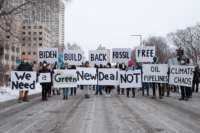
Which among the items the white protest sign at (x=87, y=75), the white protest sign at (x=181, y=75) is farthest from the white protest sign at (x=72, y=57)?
the white protest sign at (x=181, y=75)

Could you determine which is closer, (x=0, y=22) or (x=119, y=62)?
(x=119, y=62)

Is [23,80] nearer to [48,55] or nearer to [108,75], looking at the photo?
[48,55]

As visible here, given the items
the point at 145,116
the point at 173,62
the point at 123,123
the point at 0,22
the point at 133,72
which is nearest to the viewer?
the point at 123,123

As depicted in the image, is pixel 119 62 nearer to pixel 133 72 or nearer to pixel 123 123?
pixel 133 72

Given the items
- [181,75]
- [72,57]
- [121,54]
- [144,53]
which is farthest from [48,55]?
[181,75]

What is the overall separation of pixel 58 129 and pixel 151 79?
27.3ft

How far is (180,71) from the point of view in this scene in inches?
492

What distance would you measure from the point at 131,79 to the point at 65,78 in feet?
12.0

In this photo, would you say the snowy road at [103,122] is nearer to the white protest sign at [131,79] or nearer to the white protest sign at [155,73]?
the white protest sign at [155,73]

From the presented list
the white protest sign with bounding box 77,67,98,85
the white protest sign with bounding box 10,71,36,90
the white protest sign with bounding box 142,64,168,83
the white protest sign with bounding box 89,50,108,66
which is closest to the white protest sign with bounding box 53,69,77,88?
the white protest sign with bounding box 77,67,98,85

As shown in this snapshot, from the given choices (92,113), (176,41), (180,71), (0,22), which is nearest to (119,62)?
(180,71)

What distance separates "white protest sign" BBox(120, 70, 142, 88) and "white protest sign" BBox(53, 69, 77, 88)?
2741 mm

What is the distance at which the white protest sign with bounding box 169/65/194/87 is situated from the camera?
1197 cm

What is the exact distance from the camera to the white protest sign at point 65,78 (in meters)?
12.8
